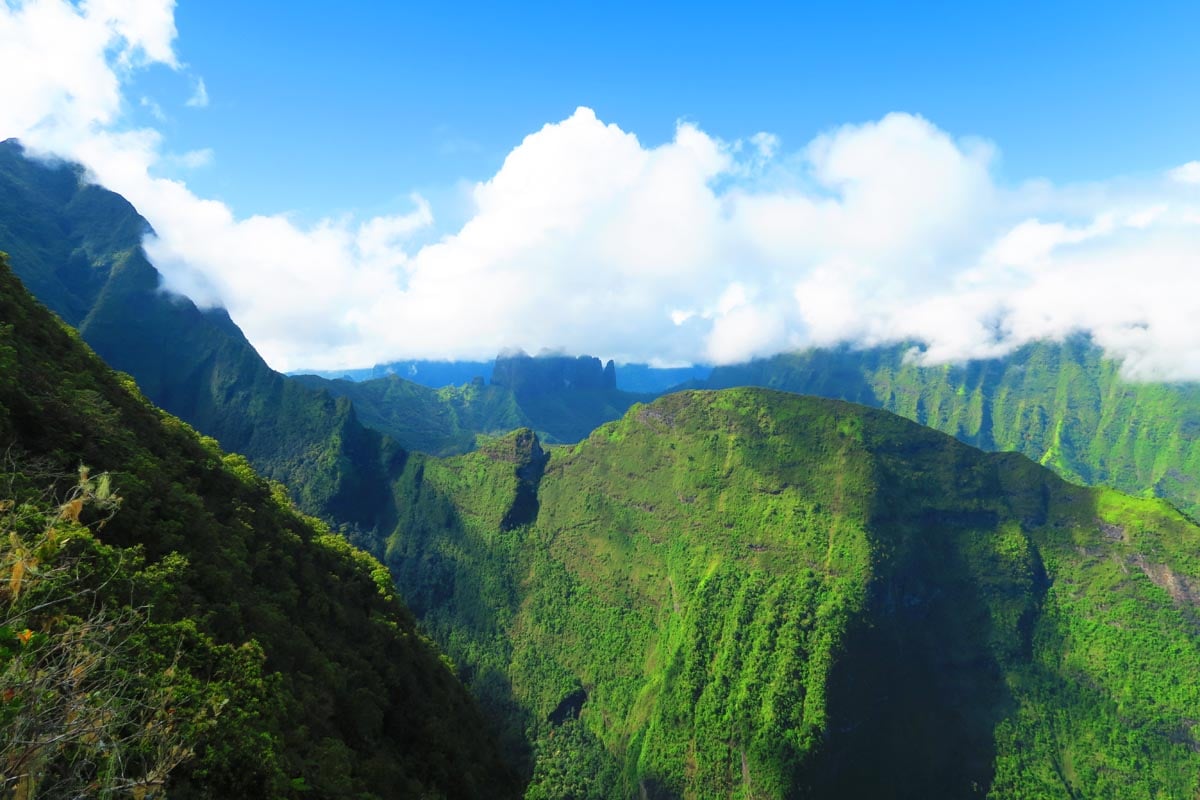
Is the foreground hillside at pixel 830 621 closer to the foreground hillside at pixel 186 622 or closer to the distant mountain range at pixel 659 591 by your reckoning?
the distant mountain range at pixel 659 591

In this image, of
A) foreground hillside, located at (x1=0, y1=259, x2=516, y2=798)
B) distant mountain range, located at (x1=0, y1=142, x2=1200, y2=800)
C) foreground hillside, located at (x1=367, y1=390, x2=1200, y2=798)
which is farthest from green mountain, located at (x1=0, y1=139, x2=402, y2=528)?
foreground hillside, located at (x1=0, y1=259, x2=516, y2=798)

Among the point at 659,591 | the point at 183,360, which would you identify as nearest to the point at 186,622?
the point at 659,591

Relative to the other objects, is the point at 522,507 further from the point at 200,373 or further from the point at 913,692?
the point at 200,373

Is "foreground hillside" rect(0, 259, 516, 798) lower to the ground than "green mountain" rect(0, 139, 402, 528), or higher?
lower

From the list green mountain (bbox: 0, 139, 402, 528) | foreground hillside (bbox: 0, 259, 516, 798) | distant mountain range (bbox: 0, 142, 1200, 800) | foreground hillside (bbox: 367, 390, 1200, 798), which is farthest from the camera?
green mountain (bbox: 0, 139, 402, 528)

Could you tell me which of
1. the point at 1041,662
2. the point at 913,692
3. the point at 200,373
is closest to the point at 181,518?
the point at 913,692

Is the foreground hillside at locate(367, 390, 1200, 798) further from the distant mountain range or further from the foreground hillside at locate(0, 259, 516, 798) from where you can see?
the foreground hillside at locate(0, 259, 516, 798)
